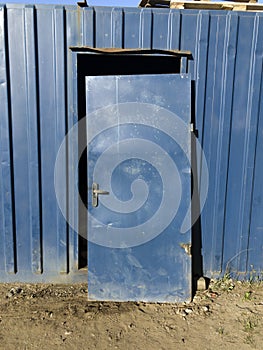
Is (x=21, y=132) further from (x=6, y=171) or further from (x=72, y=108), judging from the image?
(x=72, y=108)

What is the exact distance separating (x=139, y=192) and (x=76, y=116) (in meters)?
1.01

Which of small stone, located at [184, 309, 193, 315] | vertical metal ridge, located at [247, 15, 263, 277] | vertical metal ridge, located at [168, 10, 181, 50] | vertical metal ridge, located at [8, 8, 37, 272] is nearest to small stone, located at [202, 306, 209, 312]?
small stone, located at [184, 309, 193, 315]

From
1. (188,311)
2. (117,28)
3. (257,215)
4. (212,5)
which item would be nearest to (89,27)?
(117,28)

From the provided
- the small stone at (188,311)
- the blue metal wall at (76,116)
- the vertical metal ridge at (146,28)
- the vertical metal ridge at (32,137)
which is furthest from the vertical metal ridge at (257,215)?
the vertical metal ridge at (32,137)

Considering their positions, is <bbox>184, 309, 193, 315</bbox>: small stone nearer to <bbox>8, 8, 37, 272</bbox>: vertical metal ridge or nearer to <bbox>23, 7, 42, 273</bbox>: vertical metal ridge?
<bbox>23, 7, 42, 273</bbox>: vertical metal ridge

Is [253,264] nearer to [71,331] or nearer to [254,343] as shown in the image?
[254,343]

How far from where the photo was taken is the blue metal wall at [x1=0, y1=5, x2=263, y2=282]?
11.0 ft

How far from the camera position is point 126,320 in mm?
3166

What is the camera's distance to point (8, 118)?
11.5 feet

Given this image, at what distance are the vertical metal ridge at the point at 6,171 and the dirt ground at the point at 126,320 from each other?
353 mm

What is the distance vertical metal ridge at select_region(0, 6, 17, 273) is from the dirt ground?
1.16 ft

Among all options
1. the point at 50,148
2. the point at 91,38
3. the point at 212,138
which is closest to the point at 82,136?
the point at 50,148

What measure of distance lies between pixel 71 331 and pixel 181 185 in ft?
5.56

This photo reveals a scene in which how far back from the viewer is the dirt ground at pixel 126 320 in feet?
9.50
